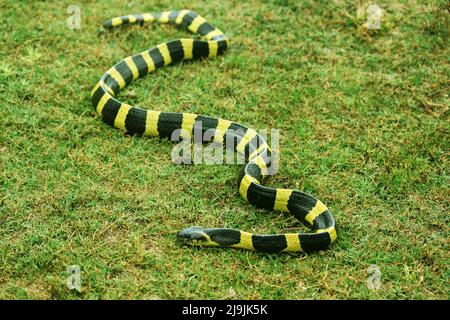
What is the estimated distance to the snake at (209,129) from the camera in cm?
477

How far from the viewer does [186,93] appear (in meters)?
6.80

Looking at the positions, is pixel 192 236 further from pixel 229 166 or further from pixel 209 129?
pixel 209 129

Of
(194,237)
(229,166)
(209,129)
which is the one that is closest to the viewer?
(194,237)

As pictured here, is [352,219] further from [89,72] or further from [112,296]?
[89,72]

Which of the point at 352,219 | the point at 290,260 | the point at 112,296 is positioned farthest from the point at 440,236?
the point at 112,296

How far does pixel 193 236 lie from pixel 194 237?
0.4 inches

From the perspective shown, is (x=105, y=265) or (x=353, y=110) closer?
(x=105, y=265)

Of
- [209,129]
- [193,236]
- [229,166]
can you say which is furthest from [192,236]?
[209,129]

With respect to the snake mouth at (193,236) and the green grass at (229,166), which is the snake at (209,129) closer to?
the snake mouth at (193,236)

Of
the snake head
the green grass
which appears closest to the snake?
the snake head

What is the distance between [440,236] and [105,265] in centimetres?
279

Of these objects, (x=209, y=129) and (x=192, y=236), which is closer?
(x=192, y=236)

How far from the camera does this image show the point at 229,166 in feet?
19.0
